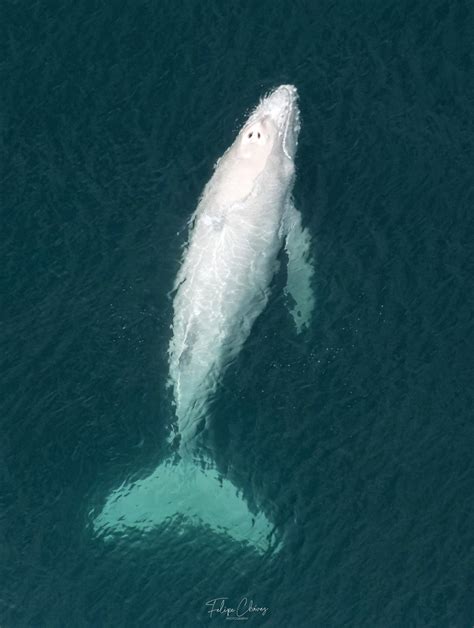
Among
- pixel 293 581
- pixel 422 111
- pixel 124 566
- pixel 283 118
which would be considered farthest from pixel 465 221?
pixel 124 566

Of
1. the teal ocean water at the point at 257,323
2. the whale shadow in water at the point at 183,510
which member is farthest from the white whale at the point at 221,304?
the teal ocean water at the point at 257,323

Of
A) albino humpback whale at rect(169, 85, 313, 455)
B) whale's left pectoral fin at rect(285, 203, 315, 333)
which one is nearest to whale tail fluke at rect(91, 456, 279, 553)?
albino humpback whale at rect(169, 85, 313, 455)

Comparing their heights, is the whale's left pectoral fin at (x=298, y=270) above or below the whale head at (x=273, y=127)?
below

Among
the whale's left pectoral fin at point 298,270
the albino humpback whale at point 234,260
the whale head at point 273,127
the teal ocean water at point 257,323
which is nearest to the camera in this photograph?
the teal ocean water at point 257,323

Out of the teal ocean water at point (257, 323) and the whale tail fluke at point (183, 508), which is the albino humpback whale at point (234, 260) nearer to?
the teal ocean water at point (257, 323)

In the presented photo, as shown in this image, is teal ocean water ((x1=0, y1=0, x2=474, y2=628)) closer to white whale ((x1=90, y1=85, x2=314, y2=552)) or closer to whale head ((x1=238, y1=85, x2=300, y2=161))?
white whale ((x1=90, y1=85, x2=314, y2=552))

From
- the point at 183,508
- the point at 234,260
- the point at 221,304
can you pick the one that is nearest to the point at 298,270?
the point at 234,260
